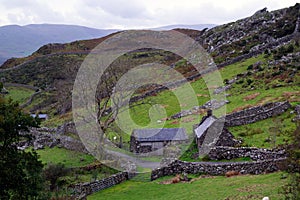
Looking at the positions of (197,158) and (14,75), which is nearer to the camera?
(197,158)

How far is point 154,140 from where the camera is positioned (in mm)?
42250

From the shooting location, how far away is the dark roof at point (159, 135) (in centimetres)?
4228

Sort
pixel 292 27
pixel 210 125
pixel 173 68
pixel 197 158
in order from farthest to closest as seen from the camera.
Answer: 1. pixel 173 68
2. pixel 292 27
3. pixel 210 125
4. pixel 197 158

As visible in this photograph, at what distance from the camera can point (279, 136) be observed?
34094 mm

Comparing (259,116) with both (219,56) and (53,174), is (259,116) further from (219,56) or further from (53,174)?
(219,56)

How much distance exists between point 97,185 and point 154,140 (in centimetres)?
1422

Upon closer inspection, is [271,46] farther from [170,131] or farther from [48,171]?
[48,171]

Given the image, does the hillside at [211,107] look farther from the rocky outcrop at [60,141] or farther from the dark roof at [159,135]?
the dark roof at [159,135]

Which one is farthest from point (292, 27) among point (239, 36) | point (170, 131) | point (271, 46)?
point (170, 131)

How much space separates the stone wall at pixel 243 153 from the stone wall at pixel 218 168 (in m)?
1.90

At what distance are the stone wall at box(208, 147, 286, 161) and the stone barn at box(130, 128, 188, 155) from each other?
959 cm

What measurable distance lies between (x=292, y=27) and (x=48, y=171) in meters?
85.9

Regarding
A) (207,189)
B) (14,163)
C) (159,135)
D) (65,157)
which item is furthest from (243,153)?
(65,157)

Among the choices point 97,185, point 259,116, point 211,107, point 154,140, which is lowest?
point 97,185
